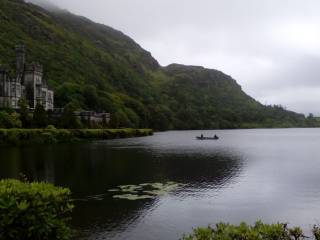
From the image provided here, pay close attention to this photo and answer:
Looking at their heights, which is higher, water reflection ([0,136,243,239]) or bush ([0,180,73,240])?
bush ([0,180,73,240])

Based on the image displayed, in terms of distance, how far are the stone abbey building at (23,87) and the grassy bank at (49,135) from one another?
23588 millimetres

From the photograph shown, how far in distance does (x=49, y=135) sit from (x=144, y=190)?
80.7 meters

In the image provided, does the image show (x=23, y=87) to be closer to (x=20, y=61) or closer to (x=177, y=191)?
(x=20, y=61)

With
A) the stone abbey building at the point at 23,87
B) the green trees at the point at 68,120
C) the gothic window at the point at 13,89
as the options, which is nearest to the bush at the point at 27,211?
the green trees at the point at 68,120

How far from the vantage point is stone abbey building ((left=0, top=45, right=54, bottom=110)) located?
142 m

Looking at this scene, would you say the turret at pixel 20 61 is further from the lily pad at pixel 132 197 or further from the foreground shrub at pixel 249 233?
the foreground shrub at pixel 249 233

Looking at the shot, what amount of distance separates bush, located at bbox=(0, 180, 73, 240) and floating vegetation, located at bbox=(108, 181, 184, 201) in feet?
66.5

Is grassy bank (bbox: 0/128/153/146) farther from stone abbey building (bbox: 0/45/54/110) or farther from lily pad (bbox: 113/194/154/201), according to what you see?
lily pad (bbox: 113/194/154/201)

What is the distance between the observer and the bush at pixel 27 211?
19.8 m

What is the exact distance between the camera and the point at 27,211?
20.1 metres

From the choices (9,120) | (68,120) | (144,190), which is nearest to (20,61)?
(68,120)

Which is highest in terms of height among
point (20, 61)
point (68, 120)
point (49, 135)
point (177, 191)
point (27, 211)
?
point (20, 61)

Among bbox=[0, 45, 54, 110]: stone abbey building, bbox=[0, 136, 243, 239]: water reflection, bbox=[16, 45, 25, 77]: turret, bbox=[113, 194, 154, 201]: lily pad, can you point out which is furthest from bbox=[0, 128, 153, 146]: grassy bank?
bbox=[113, 194, 154, 201]: lily pad

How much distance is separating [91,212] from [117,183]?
47.0ft
